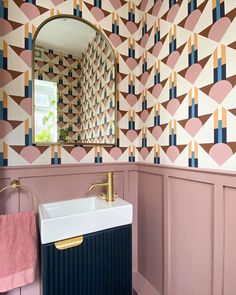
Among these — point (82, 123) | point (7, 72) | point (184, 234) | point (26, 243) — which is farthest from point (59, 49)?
point (184, 234)

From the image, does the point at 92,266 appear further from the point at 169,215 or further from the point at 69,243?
the point at 169,215

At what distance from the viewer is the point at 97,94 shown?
141 centimetres

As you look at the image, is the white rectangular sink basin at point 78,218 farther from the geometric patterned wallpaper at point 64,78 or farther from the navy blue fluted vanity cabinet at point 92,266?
the geometric patterned wallpaper at point 64,78

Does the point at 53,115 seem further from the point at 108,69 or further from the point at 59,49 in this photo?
the point at 108,69

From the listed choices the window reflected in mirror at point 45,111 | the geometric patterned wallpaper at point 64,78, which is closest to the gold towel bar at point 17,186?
the window reflected in mirror at point 45,111

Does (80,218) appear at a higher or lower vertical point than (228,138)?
lower

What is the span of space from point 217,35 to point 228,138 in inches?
19.9

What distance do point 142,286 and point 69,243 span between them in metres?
0.87

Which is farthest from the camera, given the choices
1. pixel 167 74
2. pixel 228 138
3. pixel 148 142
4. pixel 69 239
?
pixel 148 142

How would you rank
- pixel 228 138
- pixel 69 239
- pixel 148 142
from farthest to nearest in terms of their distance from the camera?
1. pixel 148 142
2. pixel 69 239
3. pixel 228 138

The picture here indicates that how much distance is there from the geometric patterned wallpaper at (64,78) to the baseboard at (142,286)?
1221 mm

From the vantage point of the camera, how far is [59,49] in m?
1.26

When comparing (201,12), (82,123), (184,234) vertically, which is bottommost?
(184,234)

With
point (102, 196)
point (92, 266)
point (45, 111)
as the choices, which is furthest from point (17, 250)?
point (45, 111)
